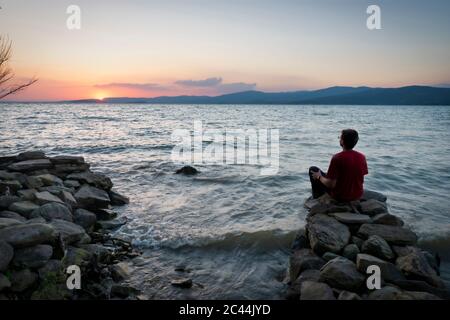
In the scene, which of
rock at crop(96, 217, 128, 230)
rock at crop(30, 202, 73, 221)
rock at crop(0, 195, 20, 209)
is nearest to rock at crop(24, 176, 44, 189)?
rock at crop(0, 195, 20, 209)

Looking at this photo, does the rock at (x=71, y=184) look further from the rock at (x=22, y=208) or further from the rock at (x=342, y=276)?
Answer: the rock at (x=342, y=276)

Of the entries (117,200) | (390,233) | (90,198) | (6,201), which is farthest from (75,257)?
(390,233)

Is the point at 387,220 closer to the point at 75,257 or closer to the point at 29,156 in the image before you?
the point at 75,257

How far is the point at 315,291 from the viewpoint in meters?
4.81

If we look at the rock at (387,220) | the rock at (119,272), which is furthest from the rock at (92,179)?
the rock at (387,220)

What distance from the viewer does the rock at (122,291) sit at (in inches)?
215

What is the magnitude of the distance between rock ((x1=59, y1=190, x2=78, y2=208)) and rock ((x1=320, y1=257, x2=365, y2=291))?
21.3ft

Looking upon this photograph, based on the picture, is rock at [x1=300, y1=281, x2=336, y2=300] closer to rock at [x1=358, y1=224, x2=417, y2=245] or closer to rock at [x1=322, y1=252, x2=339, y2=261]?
rock at [x1=322, y1=252, x2=339, y2=261]

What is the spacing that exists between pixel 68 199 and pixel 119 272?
3355 mm

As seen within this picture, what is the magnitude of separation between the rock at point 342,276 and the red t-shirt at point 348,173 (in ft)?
7.25

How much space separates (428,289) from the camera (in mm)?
4902

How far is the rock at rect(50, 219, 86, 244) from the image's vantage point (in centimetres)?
643

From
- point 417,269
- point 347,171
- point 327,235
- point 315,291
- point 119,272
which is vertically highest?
point 347,171
